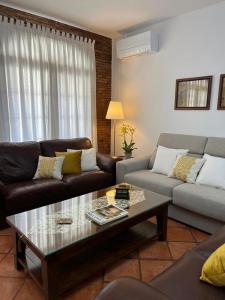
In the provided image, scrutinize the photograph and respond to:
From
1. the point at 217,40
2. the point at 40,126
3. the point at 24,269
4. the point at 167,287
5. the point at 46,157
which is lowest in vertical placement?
the point at 24,269

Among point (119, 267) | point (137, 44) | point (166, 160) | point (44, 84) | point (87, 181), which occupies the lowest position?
point (119, 267)

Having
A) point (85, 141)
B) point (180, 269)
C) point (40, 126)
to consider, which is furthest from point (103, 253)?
point (40, 126)

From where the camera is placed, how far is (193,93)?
3260 millimetres

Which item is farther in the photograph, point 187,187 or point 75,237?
point 187,187

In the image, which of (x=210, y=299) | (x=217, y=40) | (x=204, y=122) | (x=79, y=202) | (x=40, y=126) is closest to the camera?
(x=210, y=299)

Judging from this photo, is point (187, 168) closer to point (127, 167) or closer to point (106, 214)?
point (127, 167)

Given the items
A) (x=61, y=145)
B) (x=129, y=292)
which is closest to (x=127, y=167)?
(x=61, y=145)

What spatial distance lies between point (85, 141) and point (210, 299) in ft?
9.19

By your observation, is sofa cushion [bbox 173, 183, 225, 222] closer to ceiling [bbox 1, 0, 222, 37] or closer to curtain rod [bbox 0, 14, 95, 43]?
ceiling [bbox 1, 0, 222, 37]

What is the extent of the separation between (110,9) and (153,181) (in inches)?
91.4

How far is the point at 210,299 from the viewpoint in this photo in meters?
1.07

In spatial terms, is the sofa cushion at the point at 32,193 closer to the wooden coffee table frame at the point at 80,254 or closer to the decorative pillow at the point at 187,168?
the wooden coffee table frame at the point at 80,254

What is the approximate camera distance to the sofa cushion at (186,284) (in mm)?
1096

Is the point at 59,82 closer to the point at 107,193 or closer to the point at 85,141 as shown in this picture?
the point at 85,141
